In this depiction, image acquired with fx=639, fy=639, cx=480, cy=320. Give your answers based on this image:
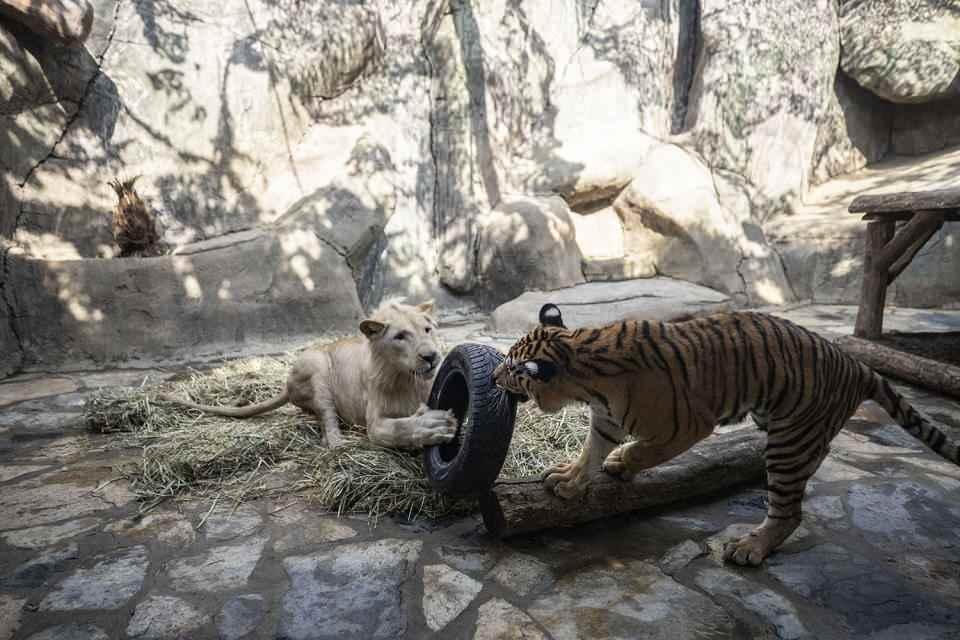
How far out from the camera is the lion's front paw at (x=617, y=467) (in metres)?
3.10

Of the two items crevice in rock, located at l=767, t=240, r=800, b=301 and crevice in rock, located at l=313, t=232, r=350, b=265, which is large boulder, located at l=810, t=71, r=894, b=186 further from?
crevice in rock, located at l=313, t=232, r=350, b=265

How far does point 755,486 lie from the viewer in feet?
12.5

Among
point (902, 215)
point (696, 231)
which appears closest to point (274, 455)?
point (902, 215)

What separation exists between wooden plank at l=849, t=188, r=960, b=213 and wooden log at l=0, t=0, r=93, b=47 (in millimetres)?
8196

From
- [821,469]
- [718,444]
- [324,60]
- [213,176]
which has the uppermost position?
[324,60]

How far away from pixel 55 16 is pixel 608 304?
700 centimetres

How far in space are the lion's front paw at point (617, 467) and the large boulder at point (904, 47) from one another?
39.9 ft

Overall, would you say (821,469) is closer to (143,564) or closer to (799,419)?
(799,419)

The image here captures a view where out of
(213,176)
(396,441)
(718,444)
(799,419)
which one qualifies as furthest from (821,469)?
(213,176)

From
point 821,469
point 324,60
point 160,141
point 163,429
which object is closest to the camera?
point 821,469

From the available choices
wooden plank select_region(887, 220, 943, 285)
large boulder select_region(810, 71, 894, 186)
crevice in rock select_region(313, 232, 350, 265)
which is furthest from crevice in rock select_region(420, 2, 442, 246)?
large boulder select_region(810, 71, 894, 186)

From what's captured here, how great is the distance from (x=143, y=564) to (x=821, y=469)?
3841mm

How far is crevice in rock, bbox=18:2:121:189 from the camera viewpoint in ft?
23.0

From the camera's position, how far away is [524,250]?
10.2 meters
